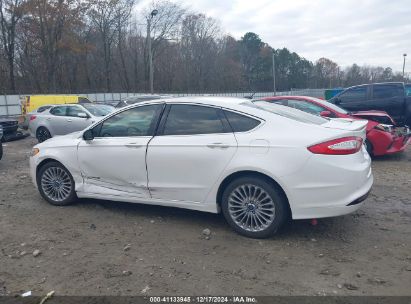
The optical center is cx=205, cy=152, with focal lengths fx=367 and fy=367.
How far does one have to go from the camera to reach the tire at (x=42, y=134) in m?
12.4

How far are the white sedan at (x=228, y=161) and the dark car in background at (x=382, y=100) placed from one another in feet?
24.8

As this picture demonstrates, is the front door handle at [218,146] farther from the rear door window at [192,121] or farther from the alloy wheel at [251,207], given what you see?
the alloy wheel at [251,207]

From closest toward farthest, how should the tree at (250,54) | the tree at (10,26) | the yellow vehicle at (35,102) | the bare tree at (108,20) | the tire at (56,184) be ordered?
the tire at (56,184)
the yellow vehicle at (35,102)
the tree at (10,26)
the bare tree at (108,20)
the tree at (250,54)

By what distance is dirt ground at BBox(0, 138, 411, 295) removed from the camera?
126 inches

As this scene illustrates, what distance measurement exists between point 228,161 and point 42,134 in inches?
403

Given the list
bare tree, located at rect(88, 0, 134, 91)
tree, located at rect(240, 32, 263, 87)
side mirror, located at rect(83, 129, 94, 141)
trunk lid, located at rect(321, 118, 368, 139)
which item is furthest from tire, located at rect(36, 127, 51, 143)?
tree, located at rect(240, 32, 263, 87)

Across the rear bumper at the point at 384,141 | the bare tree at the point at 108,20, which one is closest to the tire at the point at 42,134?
the rear bumper at the point at 384,141

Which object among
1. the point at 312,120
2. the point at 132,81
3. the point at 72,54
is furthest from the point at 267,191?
the point at 132,81

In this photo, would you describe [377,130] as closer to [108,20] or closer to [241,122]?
[241,122]

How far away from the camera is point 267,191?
155 inches

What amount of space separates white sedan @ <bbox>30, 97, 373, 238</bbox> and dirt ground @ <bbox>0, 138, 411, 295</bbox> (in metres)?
0.33

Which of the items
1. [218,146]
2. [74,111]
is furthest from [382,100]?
[74,111]

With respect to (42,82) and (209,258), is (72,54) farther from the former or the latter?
(209,258)

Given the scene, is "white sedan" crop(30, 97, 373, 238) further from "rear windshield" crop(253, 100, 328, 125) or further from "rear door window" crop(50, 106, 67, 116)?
"rear door window" crop(50, 106, 67, 116)
